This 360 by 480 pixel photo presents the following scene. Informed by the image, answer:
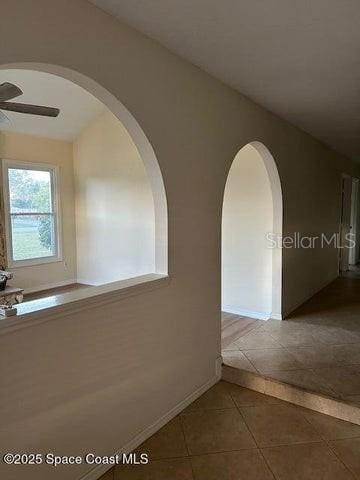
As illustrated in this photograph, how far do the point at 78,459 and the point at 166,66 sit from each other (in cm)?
229

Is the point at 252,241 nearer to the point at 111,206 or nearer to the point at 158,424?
the point at 158,424

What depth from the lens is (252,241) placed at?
4.12m

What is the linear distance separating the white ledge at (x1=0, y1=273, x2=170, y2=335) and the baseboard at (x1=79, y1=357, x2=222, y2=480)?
90cm

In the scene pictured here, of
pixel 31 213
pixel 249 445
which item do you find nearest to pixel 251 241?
pixel 249 445

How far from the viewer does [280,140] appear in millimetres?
3602

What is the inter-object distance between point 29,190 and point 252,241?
4.05m

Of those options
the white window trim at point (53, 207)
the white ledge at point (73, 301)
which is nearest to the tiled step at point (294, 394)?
the white ledge at point (73, 301)

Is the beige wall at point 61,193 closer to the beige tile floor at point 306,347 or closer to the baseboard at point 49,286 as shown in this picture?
the baseboard at point 49,286

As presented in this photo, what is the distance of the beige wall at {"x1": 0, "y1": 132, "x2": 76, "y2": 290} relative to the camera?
218 inches

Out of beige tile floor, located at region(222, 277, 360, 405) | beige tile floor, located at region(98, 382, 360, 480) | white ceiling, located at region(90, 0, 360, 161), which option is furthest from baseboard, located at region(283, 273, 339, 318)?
white ceiling, located at region(90, 0, 360, 161)

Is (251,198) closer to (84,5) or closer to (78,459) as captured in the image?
(84,5)

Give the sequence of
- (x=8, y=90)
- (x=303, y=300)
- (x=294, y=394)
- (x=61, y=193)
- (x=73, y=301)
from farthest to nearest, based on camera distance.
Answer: (x=61, y=193), (x=303, y=300), (x=8, y=90), (x=294, y=394), (x=73, y=301)

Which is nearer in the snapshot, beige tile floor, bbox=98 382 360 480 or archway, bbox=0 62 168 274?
archway, bbox=0 62 168 274

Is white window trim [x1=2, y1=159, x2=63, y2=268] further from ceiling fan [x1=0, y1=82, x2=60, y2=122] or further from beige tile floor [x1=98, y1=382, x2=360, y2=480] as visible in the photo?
beige tile floor [x1=98, y1=382, x2=360, y2=480]
